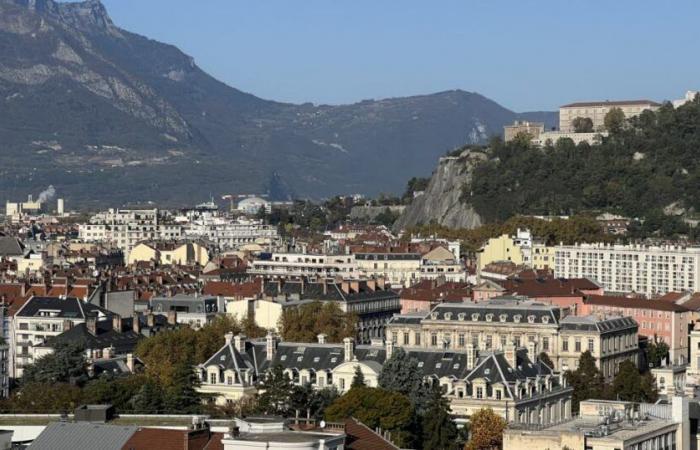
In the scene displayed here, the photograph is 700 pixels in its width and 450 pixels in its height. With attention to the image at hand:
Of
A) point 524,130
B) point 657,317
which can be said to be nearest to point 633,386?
point 657,317

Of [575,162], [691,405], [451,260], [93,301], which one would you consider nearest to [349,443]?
[691,405]

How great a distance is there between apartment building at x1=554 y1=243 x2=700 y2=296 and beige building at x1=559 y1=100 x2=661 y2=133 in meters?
50.5

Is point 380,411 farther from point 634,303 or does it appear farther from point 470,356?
point 634,303

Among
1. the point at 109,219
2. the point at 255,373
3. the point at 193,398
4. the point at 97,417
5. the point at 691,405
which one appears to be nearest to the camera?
the point at 97,417

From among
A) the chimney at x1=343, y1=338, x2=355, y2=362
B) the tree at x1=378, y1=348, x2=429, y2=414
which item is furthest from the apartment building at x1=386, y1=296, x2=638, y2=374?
the tree at x1=378, y1=348, x2=429, y2=414

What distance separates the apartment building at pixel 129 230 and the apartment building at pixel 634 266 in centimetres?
4819

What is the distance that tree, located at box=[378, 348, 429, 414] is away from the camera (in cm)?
5497

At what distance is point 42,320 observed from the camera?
246 feet

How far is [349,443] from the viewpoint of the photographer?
3684cm

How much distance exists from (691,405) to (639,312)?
4249cm

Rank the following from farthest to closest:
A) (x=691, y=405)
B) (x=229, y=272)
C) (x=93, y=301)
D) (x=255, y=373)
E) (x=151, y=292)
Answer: (x=229, y=272) < (x=151, y=292) < (x=93, y=301) < (x=255, y=373) < (x=691, y=405)

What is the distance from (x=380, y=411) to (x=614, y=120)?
112152mm

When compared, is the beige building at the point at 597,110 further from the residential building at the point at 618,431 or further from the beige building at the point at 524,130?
the residential building at the point at 618,431

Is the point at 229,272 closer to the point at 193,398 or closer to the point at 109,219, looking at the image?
the point at 193,398
